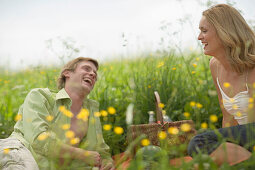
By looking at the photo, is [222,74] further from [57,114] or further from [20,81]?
[20,81]

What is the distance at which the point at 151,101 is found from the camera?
351 cm

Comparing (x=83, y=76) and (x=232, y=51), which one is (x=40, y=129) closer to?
(x=83, y=76)

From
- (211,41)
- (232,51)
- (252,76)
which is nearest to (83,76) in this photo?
(211,41)

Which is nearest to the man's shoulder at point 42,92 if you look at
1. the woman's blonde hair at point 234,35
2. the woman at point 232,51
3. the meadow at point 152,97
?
the meadow at point 152,97

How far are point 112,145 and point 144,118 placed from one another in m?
0.49

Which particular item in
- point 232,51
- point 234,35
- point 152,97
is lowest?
point 152,97

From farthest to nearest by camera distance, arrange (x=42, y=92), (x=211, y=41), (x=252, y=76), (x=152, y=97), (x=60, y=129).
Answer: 1. (x=152, y=97)
2. (x=42, y=92)
3. (x=211, y=41)
4. (x=252, y=76)
5. (x=60, y=129)

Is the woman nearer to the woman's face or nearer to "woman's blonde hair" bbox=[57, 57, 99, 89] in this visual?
the woman's face

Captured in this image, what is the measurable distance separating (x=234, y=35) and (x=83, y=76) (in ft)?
4.37

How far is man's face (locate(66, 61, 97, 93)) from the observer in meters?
2.69

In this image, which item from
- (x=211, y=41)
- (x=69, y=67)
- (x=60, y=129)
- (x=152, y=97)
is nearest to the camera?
(x=60, y=129)

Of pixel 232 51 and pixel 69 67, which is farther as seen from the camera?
pixel 69 67

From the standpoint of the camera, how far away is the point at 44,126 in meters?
2.38

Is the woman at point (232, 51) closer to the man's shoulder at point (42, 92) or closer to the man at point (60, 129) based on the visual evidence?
the man at point (60, 129)
